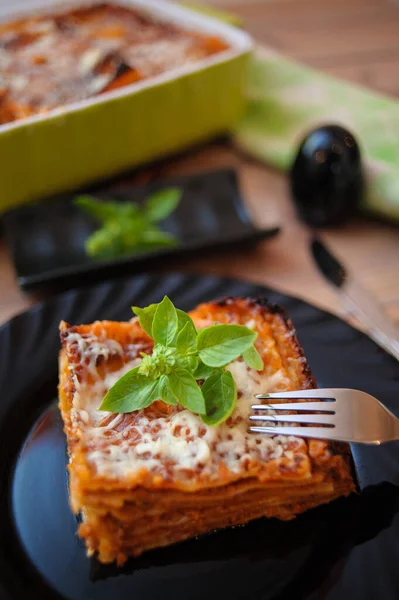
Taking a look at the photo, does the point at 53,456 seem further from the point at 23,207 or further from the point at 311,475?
the point at 23,207

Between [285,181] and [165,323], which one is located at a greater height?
[165,323]

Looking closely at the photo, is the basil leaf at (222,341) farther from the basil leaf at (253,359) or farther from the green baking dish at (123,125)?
the green baking dish at (123,125)

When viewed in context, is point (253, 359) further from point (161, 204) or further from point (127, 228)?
point (161, 204)

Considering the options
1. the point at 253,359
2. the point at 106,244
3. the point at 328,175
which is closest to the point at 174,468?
the point at 253,359

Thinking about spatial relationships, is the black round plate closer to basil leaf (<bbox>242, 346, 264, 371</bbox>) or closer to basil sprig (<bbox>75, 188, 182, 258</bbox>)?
basil leaf (<bbox>242, 346, 264, 371</bbox>)

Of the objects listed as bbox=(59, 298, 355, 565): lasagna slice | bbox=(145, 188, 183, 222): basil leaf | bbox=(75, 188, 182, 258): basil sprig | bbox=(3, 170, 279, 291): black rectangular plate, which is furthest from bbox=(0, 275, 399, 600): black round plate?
bbox=(145, 188, 183, 222): basil leaf

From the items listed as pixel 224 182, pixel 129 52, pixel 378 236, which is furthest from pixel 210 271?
pixel 129 52
